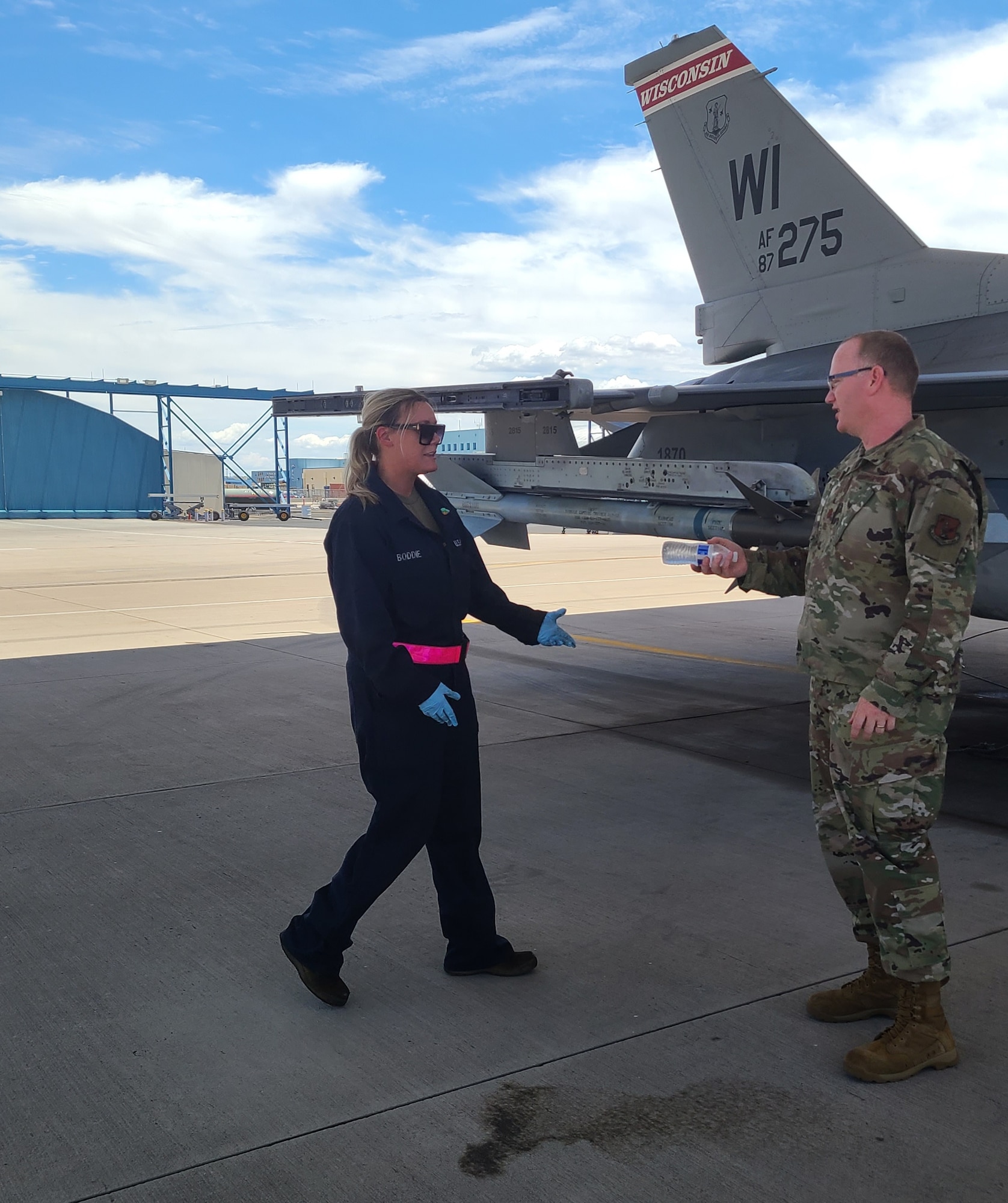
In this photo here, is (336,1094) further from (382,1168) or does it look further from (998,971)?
(998,971)

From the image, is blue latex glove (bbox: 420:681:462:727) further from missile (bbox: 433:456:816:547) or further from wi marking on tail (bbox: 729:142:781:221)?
wi marking on tail (bbox: 729:142:781:221)

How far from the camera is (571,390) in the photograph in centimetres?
706

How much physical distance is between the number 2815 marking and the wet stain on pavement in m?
6.84

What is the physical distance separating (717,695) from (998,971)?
4.75m

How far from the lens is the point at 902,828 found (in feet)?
9.29

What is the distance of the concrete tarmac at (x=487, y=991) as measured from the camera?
2426 millimetres

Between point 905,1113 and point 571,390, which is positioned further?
point 571,390

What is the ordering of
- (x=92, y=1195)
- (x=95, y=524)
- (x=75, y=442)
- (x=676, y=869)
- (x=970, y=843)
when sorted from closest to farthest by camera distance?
(x=92, y=1195) → (x=676, y=869) → (x=970, y=843) → (x=95, y=524) → (x=75, y=442)

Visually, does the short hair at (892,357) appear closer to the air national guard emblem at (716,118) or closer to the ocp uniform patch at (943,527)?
the ocp uniform patch at (943,527)

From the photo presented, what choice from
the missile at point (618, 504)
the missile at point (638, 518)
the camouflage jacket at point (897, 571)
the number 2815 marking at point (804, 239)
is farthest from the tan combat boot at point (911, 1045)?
the number 2815 marking at point (804, 239)

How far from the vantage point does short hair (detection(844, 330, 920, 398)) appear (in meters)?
→ 2.93

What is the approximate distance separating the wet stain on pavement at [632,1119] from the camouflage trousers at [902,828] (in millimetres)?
498

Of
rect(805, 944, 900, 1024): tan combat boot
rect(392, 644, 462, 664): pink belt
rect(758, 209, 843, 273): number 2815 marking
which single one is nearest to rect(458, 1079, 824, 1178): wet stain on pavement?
rect(805, 944, 900, 1024): tan combat boot

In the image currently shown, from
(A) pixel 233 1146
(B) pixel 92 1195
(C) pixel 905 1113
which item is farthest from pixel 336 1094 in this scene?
(C) pixel 905 1113
